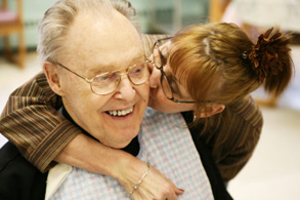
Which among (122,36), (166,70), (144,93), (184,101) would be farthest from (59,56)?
(184,101)

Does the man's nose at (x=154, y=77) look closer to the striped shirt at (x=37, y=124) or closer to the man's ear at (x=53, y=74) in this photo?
the striped shirt at (x=37, y=124)

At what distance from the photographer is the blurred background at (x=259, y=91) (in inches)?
124

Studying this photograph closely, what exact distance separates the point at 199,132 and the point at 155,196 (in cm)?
45

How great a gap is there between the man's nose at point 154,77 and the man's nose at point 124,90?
8.5 inches

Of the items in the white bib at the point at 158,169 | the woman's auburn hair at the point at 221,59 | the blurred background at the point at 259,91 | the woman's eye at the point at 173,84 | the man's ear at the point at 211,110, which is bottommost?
the blurred background at the point at 259,91

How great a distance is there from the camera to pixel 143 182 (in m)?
1.55

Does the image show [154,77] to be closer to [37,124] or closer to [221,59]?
[221,59]

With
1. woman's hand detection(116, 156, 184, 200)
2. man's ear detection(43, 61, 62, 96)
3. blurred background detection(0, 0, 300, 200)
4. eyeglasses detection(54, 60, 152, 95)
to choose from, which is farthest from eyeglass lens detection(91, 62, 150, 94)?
blurred background detection(0, 0, 300, 200)

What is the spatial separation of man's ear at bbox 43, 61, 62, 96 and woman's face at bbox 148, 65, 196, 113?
1.20 feet

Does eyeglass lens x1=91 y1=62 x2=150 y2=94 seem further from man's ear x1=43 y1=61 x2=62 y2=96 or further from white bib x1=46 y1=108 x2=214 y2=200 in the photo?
white bib x1=46 y1=108 x2=214 y2=200

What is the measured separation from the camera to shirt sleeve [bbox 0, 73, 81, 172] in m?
1.47

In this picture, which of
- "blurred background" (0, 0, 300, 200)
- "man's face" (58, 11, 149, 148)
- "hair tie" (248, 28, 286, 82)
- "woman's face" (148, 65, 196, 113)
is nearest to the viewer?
"man's face" (58, 11, 149, 148)

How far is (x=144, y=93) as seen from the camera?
1.50m

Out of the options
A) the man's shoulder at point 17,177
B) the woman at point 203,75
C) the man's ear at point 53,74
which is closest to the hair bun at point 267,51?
the woman at point 203,75
